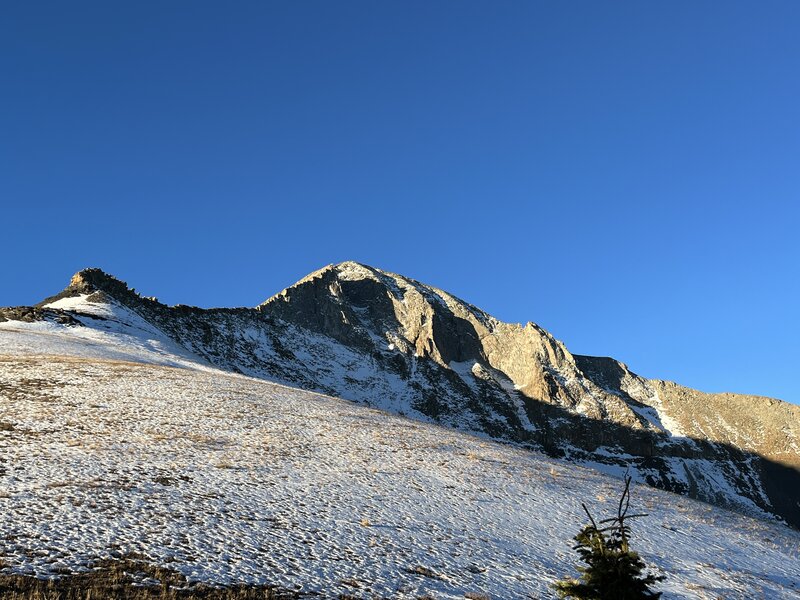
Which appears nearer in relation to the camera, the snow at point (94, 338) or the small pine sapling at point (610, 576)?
the small pine sapling at point (610, 576)

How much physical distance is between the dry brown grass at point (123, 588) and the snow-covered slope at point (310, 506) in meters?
0.43

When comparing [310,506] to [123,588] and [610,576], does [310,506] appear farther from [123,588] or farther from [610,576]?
[610,576]

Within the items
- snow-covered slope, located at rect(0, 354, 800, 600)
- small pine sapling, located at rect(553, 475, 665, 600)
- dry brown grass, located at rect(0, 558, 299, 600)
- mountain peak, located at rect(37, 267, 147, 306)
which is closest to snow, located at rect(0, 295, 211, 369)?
mountain peak, located at rect(37, 267, 147, 306)

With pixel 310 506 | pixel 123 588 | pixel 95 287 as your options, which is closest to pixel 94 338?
pixel 95 287

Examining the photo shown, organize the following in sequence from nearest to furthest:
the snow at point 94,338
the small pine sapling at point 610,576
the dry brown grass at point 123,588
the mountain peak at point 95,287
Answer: the small pine sapling at point 610,576
the dry brown grass at point 123,588
the snow at point 94,338
the mountain peak at point 95,287

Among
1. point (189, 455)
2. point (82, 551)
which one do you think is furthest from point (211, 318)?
point (82, 551)

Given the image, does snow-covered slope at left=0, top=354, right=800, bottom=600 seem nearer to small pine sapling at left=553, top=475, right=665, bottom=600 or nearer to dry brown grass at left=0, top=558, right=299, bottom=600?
dry brown grass at left=0, top=558, right=299, bottom=600

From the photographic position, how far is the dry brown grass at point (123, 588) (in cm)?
989

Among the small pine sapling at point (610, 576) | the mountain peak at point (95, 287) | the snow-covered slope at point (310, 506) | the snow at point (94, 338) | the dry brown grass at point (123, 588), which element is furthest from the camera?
the mountain peak at point (95, 287)

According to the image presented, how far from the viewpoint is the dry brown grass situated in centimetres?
989

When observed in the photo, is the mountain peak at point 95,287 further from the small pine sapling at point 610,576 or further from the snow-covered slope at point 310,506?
the small pine sapling at point 610,576

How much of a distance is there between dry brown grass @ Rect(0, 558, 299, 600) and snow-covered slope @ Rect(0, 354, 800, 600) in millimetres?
433

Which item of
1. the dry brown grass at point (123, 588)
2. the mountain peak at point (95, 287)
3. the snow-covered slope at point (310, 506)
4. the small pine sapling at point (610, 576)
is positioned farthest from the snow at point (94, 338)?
the small pine sapling at point (610, 576)

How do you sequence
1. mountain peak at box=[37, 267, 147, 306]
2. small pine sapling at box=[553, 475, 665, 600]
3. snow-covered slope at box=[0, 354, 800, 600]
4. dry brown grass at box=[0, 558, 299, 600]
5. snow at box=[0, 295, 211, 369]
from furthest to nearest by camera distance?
mountain peak at box=[37, 267, 147, 306]
snow at box=[0, 295, 211, 369]
snow-covered slope at box=[0, 354, 800, 600]
dry brown grass at box=[0, 558, 299, 600]
small pine sapling at box=[553, 475, 665, 600]
